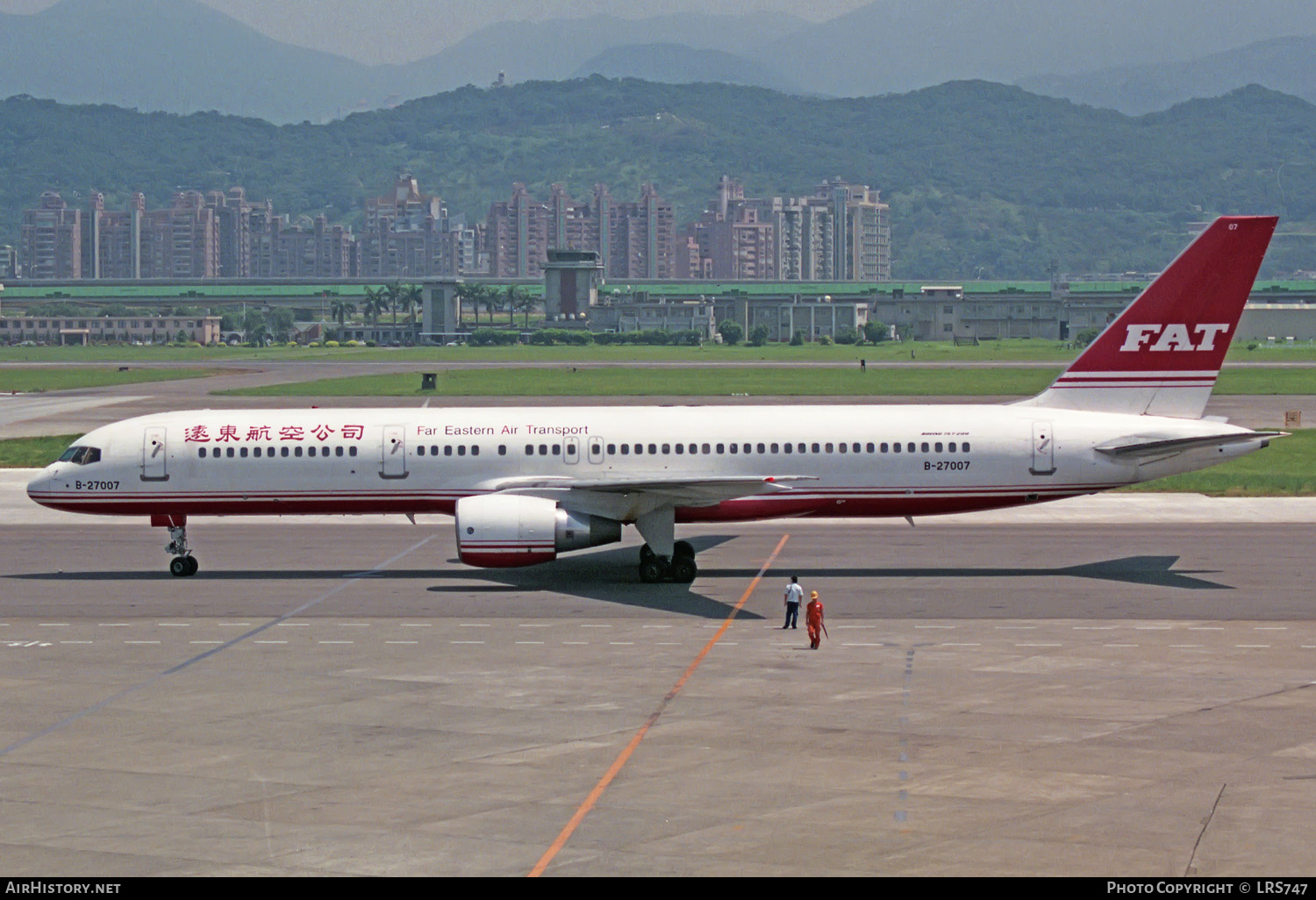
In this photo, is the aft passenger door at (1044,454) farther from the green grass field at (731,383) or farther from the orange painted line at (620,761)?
the green grass field at (731,383)

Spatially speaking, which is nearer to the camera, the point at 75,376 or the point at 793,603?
the point at 793,603

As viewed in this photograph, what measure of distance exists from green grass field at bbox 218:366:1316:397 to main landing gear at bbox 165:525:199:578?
→ 215 ft

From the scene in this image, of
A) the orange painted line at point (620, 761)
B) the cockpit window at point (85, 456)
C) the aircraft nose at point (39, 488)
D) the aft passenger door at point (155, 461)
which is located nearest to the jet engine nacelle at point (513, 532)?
the orange painted line at point (620, 761)

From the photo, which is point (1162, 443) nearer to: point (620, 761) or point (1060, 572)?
point (1060, 572)

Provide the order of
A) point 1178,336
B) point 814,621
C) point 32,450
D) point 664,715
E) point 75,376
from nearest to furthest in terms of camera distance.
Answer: point 664,715
point 814,621
point 1178,336
point 32,450
point 75,376

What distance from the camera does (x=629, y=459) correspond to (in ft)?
136

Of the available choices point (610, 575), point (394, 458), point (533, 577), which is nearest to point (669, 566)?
point (610, 575)

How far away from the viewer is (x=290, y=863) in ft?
61.5

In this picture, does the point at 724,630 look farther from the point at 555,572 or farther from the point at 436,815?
the point at 436,815

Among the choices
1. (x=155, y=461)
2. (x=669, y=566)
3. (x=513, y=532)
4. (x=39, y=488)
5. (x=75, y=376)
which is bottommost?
(x=669, y=566)

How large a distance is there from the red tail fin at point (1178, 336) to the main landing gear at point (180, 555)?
77.7 ft

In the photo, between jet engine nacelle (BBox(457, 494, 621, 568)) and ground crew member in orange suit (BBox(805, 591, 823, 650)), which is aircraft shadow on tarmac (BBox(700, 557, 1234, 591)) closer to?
jet engine nacelle (BBox(457, 494, 621, 568))

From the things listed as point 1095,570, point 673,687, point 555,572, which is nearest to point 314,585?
point 555,572

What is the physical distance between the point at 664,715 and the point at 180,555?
21.0 meters
